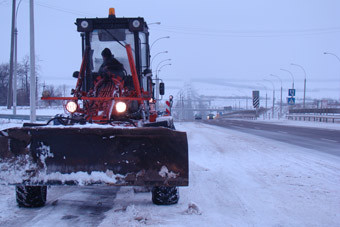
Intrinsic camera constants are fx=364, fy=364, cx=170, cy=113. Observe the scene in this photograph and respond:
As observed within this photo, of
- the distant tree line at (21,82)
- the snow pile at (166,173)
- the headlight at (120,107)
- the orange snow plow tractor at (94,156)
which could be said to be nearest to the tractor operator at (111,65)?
the headlight at (120,107)

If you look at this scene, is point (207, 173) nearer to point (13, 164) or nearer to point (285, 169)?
point (285, 169)

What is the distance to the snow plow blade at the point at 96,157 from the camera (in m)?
4.88

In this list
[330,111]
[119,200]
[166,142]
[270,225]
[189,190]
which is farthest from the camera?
[330,111]

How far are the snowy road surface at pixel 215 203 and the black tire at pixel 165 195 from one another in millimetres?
97

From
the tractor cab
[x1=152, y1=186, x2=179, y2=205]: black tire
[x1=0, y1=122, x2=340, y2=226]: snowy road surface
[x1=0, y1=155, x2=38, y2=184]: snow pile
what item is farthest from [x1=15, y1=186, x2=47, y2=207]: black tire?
the tractor cab

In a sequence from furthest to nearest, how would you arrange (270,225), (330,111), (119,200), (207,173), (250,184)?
(330,111) → (207,173) → (250,184) → (119,200) → (270,225)

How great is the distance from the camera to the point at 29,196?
5289 millimetres

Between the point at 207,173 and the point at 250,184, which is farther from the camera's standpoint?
the point at 207,173

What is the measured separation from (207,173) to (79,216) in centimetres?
404

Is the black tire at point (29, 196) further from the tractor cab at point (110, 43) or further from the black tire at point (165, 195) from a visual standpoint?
the tractor cab at point (110, 43)

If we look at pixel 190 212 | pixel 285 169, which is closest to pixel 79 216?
pixel 190 212

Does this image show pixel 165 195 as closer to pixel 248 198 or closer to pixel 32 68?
pixel 248 198

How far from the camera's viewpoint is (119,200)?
5.81m

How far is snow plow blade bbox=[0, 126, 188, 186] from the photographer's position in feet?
16.0
